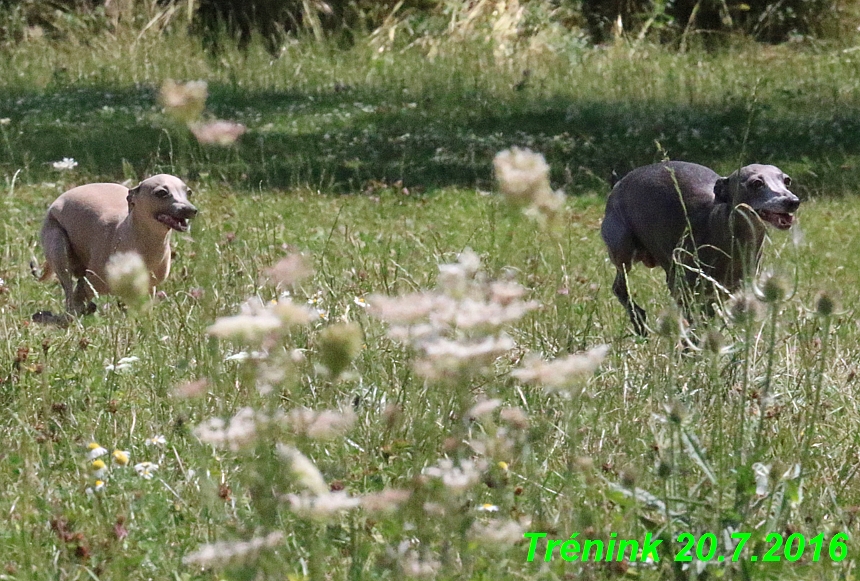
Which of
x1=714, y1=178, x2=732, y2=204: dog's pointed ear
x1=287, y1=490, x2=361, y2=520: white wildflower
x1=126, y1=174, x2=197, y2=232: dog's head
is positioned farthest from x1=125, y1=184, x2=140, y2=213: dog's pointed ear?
x1=287, y1=490, x2=361, y2=520: white wildflower

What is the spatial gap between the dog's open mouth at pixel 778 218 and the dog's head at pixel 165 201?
2459 millimetres

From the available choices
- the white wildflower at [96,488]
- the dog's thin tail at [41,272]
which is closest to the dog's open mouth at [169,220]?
the dog's thin tail at [41,272]

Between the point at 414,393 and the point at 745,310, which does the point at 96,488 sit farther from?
the point at 745,310

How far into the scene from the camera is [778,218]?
541 cm

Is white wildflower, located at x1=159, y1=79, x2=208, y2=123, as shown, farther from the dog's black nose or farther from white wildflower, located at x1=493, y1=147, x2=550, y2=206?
the dog's black nose

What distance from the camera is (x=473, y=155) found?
10.6 m

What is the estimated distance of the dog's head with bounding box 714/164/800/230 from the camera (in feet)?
17.7

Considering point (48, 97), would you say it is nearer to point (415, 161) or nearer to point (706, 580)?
point (415, 161)

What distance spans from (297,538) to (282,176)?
7087 millimetres

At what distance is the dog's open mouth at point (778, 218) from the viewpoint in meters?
5.38

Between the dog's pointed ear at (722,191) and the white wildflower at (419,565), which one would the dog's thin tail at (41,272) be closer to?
the dog's pointed ear at (722,191)

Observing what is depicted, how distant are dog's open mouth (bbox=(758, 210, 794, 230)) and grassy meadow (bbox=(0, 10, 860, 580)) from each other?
340 mm

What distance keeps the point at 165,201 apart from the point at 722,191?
2456mm

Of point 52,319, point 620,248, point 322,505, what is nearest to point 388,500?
point 322,505
